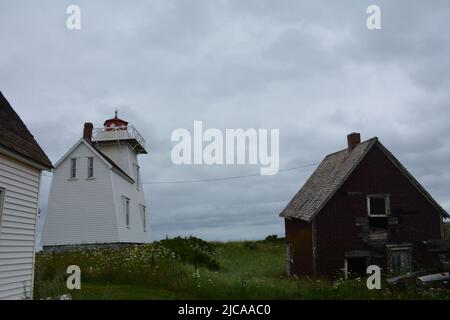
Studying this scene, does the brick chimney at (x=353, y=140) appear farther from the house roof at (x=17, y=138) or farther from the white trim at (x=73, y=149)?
the house roof at (x=17, y=138)

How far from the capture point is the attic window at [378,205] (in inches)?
906

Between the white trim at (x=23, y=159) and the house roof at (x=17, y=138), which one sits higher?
the house roof at (x=17, y=138)

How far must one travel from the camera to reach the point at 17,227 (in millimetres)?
13391

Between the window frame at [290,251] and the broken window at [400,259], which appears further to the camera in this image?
the window frame at [290,251]

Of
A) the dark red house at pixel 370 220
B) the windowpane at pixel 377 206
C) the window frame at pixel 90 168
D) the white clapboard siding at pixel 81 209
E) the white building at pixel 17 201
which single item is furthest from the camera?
the window frame at pixel 90 168

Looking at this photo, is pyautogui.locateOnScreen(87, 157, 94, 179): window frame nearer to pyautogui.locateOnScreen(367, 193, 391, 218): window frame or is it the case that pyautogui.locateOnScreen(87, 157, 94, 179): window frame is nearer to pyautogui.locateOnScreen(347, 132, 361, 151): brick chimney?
pyautogui.locateOnScreen(347, 132, 361, 151): brick chimney

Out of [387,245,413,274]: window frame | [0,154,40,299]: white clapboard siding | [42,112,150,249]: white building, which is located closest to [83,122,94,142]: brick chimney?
[42,112,150,249]: white building

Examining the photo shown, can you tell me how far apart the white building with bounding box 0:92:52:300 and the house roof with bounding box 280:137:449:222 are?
13518 millimetres

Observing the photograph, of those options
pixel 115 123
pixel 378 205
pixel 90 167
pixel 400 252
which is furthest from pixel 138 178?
pixel 400 252

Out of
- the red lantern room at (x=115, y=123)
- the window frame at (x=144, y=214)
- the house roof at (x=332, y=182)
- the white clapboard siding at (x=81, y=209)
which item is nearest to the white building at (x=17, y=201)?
the house roof at (x=332, y=182)

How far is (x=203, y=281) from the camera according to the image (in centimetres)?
1617

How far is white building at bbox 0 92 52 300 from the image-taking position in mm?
12453

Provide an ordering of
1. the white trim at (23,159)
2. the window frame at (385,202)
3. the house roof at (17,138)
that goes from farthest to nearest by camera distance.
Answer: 1. the window frame at (385,202)
2. the house roof at (17,138)
3. the white trim at (23,159)
